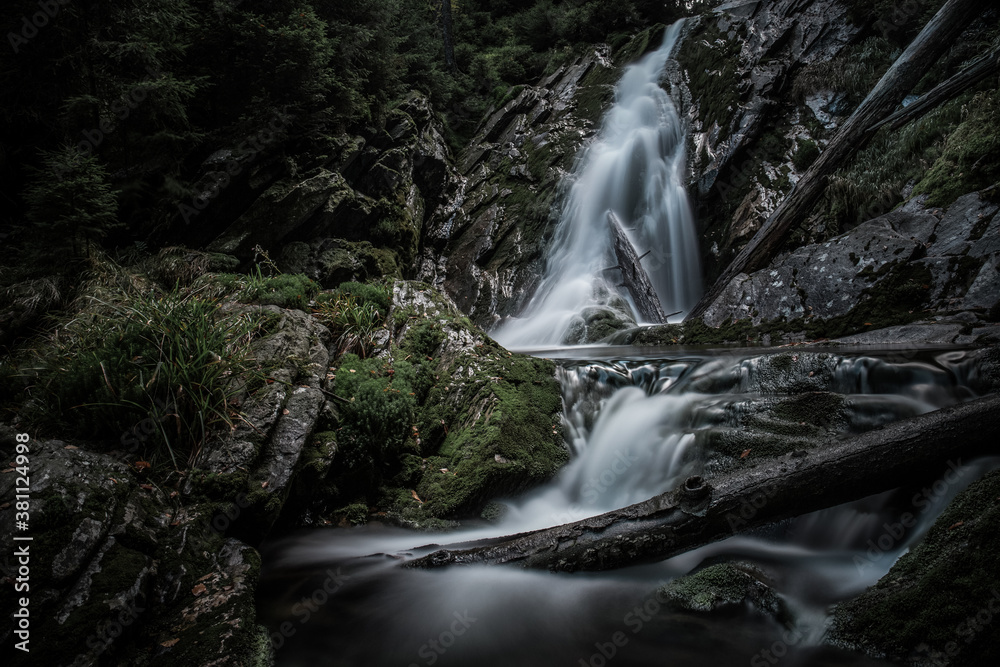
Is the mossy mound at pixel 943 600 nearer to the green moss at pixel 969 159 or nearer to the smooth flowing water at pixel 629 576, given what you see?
the smooth flowing water at pixel 629 576

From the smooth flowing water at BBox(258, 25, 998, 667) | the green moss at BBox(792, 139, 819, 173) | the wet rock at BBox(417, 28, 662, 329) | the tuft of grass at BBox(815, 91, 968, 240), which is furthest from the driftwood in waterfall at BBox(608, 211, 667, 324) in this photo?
the smooth flowing water at BBox(258, 25, 998, 667)

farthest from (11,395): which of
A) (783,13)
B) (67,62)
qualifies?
(783,13)

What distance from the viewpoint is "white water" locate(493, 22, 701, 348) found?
10375mm

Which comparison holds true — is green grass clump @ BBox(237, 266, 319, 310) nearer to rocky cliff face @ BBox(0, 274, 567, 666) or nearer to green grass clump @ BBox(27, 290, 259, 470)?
rocky cliff face @ BBox(0, 274, 567, 666)

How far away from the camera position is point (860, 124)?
7.84 m

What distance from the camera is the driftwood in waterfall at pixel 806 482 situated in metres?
2.54

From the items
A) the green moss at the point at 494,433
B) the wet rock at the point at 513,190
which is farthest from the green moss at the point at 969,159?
the wet rock at the point at 513,190

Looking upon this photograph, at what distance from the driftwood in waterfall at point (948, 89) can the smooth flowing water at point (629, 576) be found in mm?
6295

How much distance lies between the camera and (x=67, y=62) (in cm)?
638

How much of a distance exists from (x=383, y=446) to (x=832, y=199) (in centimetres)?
855

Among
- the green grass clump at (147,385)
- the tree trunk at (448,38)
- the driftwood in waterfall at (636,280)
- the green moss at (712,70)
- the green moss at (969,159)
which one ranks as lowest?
the driftwood in waterfall at (636,280)

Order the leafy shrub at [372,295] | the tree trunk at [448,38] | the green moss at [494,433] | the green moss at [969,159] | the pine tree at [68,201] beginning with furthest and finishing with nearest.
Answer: the tree trunk at [448,38] < the leafy shrub at [372,295] < the green moss at [969,159] < the pine tree at [68,201] < the green moss at [494,433]

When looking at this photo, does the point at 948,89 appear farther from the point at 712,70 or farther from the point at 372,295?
the point at 372,295

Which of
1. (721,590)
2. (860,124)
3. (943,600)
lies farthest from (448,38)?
(943,600)
